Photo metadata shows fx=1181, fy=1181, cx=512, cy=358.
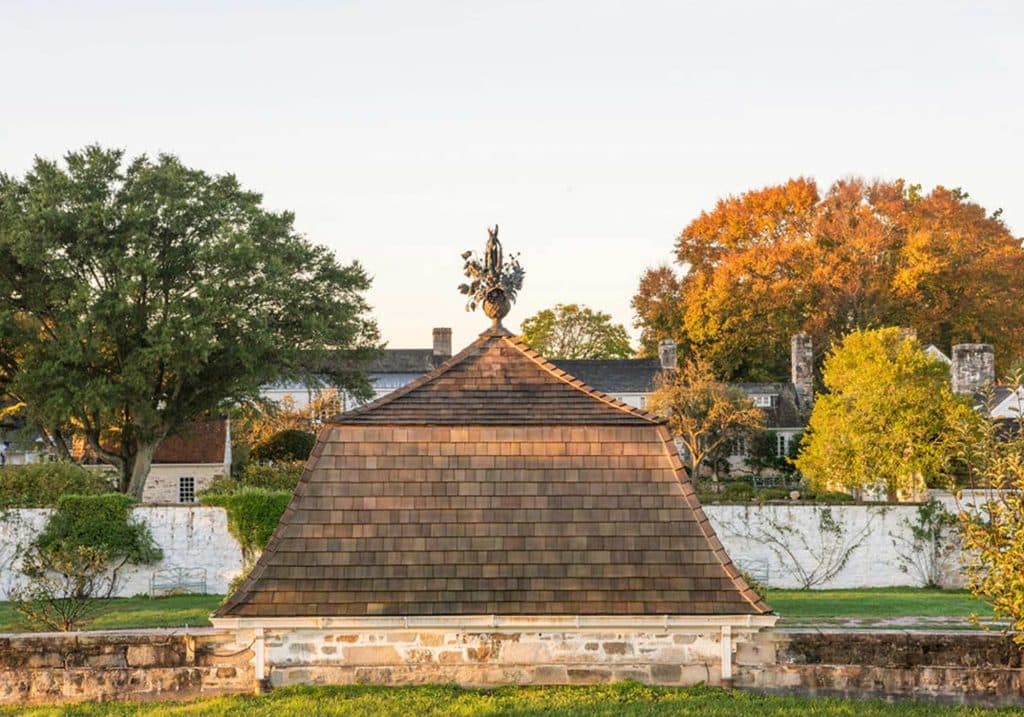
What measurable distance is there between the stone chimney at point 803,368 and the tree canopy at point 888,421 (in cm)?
2393

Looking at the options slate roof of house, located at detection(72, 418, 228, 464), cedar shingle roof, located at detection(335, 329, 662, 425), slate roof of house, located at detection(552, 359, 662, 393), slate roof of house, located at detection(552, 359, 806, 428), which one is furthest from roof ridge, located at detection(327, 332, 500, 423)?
slate roof of house, located at detection(552, 359, 662, 393)

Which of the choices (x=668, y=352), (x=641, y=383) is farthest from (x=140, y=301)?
(x=641, y=383)

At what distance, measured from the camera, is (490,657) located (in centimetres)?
1260

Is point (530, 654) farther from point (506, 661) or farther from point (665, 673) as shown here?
point (665, 673)

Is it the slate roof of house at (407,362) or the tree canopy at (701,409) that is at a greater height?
the slate roof of house at (407,362)

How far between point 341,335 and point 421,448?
951 inches

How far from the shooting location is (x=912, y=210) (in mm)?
57562

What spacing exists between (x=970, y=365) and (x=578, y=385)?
33.4 m

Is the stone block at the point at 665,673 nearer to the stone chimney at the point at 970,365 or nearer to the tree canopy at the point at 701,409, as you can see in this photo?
the tree canopy at the point at 701,409

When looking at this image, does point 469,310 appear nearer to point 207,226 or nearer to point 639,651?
point 639,651

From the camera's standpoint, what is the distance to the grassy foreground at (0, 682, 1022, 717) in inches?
464

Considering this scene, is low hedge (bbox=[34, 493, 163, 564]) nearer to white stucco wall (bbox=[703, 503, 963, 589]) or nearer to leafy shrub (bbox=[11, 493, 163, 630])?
leafy shrub (bbox=[11, 493, 163, 630])

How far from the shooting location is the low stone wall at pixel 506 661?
1256 cm

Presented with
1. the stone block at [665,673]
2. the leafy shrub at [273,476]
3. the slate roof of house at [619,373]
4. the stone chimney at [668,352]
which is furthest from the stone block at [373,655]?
the slate roof of house at [619,373]
